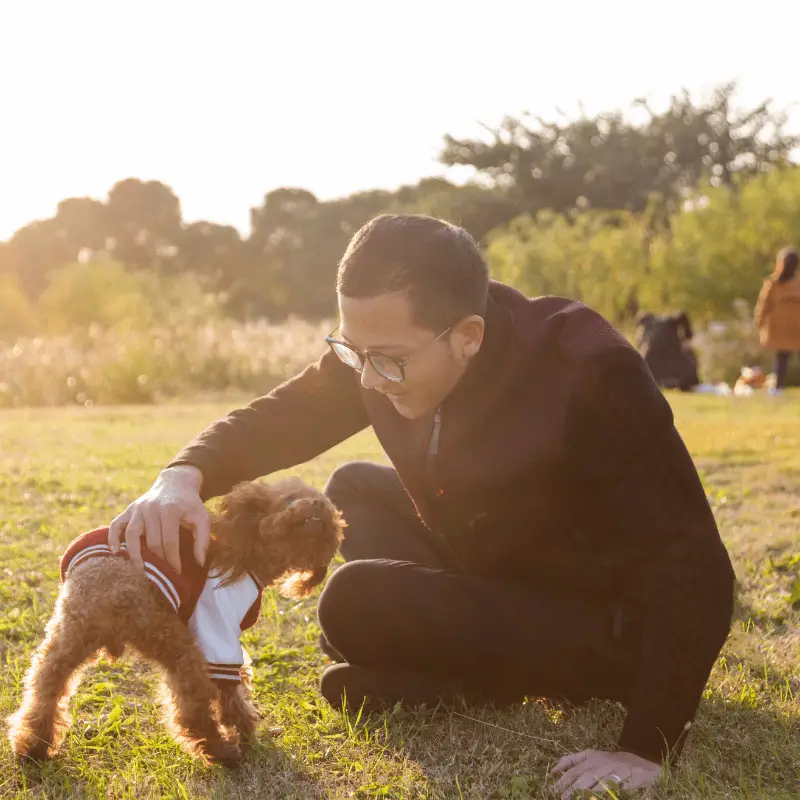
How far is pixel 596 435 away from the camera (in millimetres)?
2244

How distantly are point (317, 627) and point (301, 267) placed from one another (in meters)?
38.9

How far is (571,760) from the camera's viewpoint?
7.82ft

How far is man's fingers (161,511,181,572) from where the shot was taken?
2.49 meters

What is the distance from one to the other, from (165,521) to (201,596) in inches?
14.7

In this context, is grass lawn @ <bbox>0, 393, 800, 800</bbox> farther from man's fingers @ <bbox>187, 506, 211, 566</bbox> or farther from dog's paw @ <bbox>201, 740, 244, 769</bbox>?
man's fingers @ <bbox>187, 506, 211, 566</bbox>

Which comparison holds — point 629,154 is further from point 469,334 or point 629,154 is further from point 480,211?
point 469,334

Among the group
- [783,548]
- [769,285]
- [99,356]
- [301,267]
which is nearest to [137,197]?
[301,267]

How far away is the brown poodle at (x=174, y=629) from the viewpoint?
2520 mm

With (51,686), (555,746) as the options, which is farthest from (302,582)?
(555,746)

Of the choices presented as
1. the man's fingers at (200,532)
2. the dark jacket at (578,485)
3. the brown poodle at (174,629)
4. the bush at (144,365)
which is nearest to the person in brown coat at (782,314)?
the bush at (144,365)

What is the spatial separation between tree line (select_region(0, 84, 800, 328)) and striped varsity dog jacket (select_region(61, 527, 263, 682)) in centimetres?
2141

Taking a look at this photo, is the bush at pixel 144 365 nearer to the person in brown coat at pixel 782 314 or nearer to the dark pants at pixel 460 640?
the person in brown coat at pixel 782 314

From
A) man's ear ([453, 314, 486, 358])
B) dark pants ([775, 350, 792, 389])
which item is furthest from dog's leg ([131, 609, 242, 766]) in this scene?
dark pants ([775, 350, 792, 389])

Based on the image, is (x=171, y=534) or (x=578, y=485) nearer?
(x=578, y=485)
